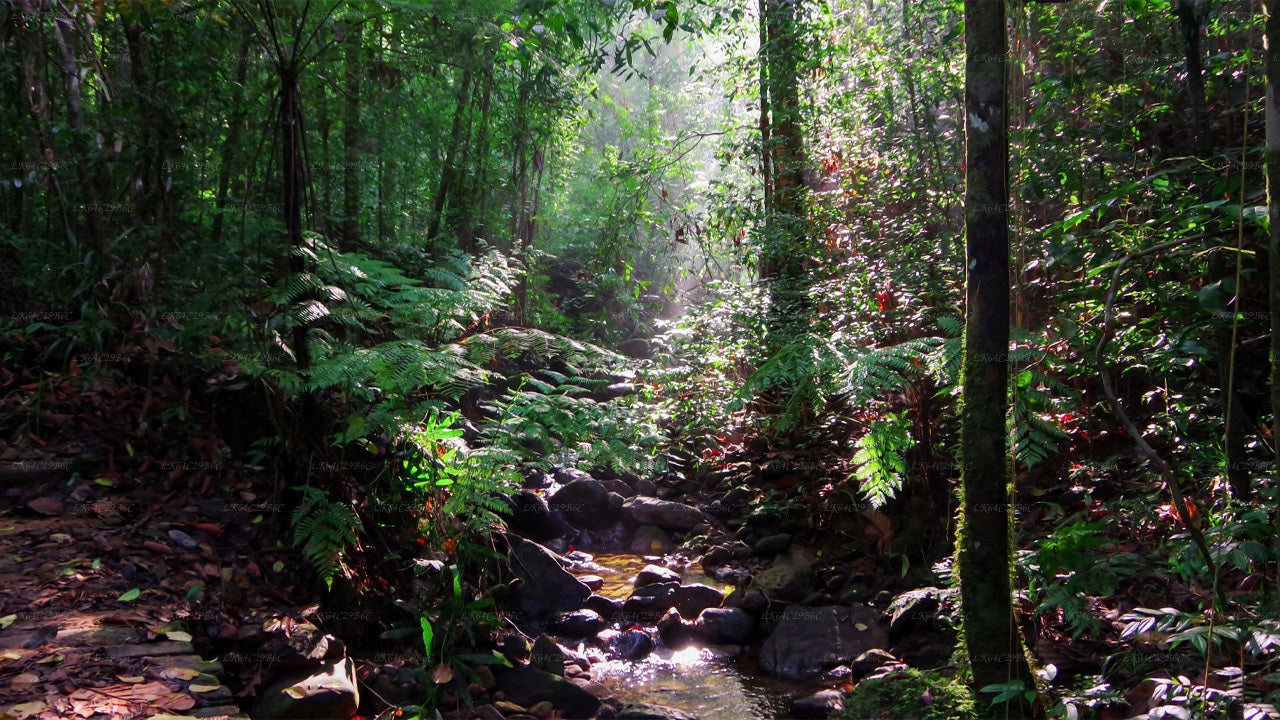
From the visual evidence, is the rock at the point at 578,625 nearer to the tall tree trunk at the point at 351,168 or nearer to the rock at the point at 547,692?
the rock at the point at 547,692

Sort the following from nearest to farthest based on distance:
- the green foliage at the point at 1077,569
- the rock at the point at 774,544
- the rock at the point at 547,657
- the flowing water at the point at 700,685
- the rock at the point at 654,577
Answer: the green foliage at the point at 1077,569 → the flowing water at the point at 700,685 → the rock at the point at 547,657 → the rock at the point at 654,577 → the rock at the point at 774,544

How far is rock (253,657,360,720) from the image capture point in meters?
3.53

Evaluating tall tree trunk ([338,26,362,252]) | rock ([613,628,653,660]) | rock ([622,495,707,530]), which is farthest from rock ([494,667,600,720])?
tall tree trunk ([338,26,362,252])

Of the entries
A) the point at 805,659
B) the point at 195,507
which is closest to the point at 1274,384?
the point at 805,659

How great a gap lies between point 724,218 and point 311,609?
22.2ft

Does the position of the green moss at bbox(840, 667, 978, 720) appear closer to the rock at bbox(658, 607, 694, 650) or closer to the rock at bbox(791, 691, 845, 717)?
the rock at bbox(791, 691, 845, 717)

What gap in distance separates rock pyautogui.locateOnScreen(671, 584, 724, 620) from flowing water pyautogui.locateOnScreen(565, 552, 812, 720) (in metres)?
0.49

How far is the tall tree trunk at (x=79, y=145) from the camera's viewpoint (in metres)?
5.46

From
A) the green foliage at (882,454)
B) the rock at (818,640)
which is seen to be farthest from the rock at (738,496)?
the green foliage at (882,454)

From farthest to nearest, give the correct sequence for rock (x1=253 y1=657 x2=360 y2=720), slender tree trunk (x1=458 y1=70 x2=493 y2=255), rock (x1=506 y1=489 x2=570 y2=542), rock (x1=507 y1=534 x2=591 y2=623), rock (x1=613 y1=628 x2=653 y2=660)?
slender tree trunk (x1=458 y1=70 x2=493 y2=255), rock (x1=506 y1=489 x2=570 y2=542), rock (x1=507 y1=534 x2=591 y2=623), rock (x1=613 y1=628 x2=653 y2=660), rock (x1=253 y1=657 x2=360 y2=720)

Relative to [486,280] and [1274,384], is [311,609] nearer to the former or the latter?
[486,280]

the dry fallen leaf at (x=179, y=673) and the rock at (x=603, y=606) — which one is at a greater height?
the dry fallen leaf at (x=179, y=673)

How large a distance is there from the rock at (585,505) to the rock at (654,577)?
1.71 metres

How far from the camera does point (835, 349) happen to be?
5.77 meters
